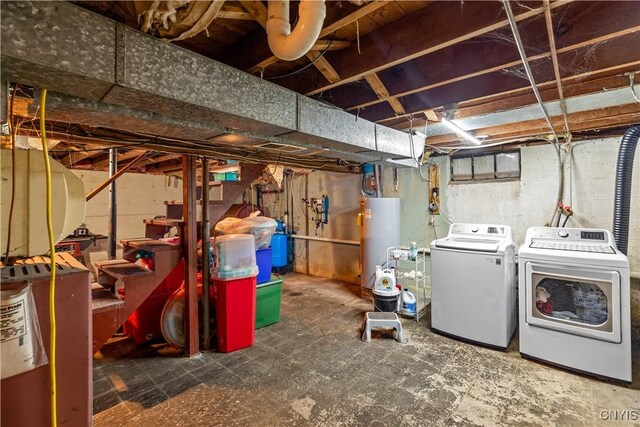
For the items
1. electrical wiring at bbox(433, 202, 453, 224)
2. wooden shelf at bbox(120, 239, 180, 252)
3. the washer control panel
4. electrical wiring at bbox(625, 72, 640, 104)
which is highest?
electrical wiring at bbox(625, 72, 640, 104)

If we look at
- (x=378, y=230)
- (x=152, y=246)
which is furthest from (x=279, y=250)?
(x=152, y=246)

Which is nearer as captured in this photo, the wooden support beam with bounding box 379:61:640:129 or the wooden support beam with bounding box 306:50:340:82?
the wooden support beam with bounding box 306:50:340:82

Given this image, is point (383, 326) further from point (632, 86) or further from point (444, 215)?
point (632, 86)

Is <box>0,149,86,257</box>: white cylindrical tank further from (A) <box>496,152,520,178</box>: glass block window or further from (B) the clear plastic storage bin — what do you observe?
(A) <box>496,152,520,178</box>: glass block window

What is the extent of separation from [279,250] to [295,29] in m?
5.11

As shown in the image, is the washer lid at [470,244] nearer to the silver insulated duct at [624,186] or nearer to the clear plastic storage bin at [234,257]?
the silver insulated duct at [624,186]

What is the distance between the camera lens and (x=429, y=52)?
145 centimetres

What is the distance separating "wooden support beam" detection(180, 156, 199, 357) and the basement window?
3487 millimetres

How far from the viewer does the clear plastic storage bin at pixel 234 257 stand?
2.88 m

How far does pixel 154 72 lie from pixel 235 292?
219 centimetres

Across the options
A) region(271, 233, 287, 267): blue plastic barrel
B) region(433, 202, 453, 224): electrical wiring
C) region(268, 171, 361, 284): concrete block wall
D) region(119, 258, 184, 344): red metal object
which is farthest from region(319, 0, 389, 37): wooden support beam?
region(271, 233, 287, 267): blue plastic barrel

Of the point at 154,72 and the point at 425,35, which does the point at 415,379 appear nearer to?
the point at 425,35

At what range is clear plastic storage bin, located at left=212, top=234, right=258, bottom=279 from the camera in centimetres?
288

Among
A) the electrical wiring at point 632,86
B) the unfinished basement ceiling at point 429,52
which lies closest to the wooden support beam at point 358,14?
the unfinished basement ceiling at point 429,52
